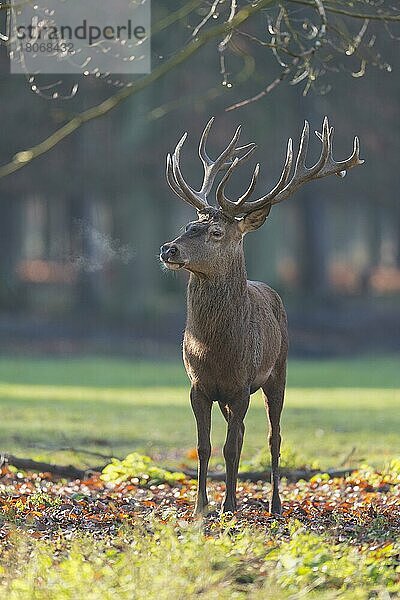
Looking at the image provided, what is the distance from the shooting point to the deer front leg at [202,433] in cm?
866

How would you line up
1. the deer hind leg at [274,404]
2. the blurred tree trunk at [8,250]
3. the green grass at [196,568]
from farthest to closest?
the blurred tree trunk at [8,250] → the deer hind leg at [274,404] → the green grass at [196,568]

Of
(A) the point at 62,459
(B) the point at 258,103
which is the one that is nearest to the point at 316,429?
(A) the point at 62,459

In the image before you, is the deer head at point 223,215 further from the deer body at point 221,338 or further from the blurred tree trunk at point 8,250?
the blurred tree trunk at point 8,250

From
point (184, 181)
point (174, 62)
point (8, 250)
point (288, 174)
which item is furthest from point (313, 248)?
point (288, 174)

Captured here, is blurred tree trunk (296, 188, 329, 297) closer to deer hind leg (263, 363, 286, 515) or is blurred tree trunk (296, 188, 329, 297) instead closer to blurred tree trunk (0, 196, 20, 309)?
blurred tree trunk (0, 196, 20, 309)

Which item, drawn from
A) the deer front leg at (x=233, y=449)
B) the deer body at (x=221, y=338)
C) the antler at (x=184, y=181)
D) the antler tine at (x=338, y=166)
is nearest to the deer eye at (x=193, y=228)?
the antler at (x=184, y=181)

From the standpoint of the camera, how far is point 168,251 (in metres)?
8.22

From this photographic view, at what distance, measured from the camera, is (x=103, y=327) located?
31.2 m

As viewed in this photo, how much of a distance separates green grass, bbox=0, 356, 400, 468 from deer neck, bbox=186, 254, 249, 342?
11.0ft

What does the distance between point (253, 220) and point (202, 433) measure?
1.44m

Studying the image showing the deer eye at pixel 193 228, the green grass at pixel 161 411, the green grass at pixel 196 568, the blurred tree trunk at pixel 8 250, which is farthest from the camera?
the blurred tree trunk at pixel 8 250

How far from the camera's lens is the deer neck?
28.4 ft

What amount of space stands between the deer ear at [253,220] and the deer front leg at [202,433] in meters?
1.12

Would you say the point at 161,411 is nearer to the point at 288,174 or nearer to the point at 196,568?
the point at 288,174
